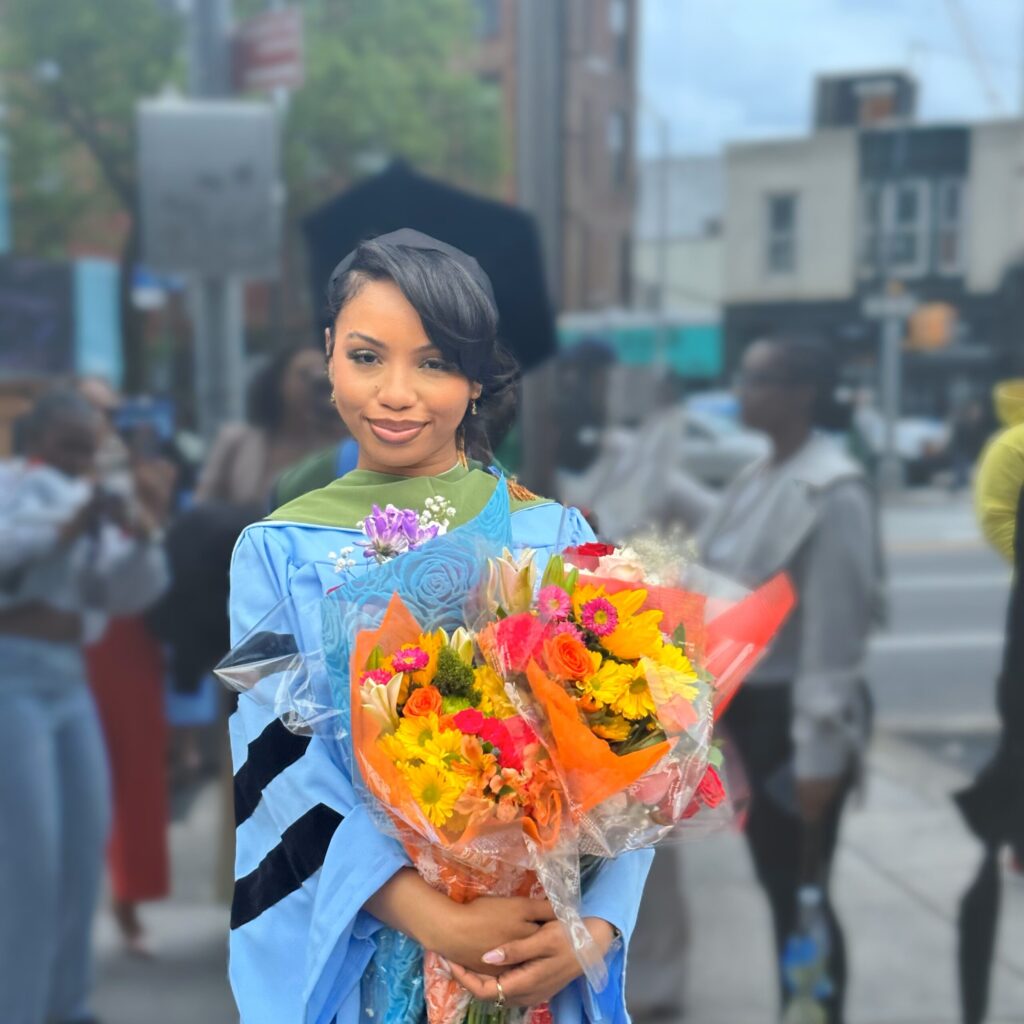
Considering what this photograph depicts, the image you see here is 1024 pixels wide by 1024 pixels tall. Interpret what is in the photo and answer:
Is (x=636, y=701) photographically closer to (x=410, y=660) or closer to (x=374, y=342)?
(x=410, y=660)

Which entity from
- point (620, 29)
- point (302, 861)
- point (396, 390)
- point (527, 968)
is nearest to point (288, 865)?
point (302, 861)

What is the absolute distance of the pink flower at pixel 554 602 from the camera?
1.20 meters

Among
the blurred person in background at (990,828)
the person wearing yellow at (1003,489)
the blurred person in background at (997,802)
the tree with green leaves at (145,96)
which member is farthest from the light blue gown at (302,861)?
the tree with green leaves at (145,96)

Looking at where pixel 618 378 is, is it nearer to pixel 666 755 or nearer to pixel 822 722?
pixel 822 722

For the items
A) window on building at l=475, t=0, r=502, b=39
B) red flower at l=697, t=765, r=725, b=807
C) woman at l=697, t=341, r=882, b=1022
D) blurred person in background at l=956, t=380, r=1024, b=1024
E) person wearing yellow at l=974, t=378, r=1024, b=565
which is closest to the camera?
red flower at l=697, t=765, r=725, b=807

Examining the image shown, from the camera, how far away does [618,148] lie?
3301mm

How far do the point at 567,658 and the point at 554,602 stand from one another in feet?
0.19

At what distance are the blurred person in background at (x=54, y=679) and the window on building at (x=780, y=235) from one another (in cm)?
157

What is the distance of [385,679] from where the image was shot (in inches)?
46.6

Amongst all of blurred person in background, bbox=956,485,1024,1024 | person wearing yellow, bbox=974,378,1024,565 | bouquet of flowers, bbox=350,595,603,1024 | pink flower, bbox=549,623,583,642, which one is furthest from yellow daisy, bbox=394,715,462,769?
blurred person in background, bbox=956,485,1024,1024

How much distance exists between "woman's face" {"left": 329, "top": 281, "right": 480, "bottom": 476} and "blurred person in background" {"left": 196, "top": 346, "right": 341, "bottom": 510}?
162 centimetres

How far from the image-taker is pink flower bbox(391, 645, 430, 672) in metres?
1.18

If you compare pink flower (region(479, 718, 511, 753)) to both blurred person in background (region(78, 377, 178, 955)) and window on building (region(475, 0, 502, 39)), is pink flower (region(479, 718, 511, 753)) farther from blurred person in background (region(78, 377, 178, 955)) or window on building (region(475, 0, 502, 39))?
window on building (region(475, 0, 502, 39))

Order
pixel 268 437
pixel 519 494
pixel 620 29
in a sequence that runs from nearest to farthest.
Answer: pixel 519 494, pixel 268 437, pixel 620 29
